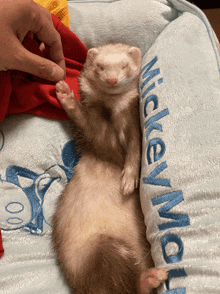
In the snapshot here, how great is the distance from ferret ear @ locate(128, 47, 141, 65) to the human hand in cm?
35

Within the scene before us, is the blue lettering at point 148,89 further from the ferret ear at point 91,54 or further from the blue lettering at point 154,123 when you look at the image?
the ferret ear at point 91,54

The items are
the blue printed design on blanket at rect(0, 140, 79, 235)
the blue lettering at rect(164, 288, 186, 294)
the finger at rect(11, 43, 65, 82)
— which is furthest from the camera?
the blue printed design on blanket at rect(0, 140, 79, 235)

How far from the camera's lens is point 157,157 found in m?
0.96

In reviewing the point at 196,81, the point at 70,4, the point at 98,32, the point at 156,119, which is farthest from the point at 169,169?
the point at 70,4

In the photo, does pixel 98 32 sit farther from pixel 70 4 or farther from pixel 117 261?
pixel 117 261

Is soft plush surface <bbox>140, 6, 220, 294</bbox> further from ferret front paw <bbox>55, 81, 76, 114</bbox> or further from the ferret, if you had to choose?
ferret front paw <bbox>55, 81, 76, 114</bbox>

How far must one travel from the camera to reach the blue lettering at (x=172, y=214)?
828mm

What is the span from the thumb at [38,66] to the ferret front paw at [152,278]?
0.84 m

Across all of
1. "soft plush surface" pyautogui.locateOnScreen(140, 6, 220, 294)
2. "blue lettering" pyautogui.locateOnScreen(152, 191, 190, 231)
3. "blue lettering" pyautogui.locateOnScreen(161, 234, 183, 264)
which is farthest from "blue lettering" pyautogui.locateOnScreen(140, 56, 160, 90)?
"blue lettering" pyautogui.locateOnScreen(161, 234, 183, 264)

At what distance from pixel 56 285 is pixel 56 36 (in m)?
1.03

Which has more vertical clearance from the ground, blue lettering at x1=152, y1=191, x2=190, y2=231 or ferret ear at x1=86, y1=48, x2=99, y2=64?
ferret ear at x1=86, y1=48, x2=99, y2=64

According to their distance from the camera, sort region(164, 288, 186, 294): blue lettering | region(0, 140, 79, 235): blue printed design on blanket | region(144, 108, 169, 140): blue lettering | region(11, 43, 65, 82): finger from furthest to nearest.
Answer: region(0, 140, 79, 235): blue printed design on blanket, region(144, 108, 169, 140): blue lettering, region(11, 43, 65, 82): finger, region(164, 288, 186, 294): blue lettering

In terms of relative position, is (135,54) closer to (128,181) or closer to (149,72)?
(149,72)

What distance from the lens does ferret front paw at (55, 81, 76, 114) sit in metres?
1.12
